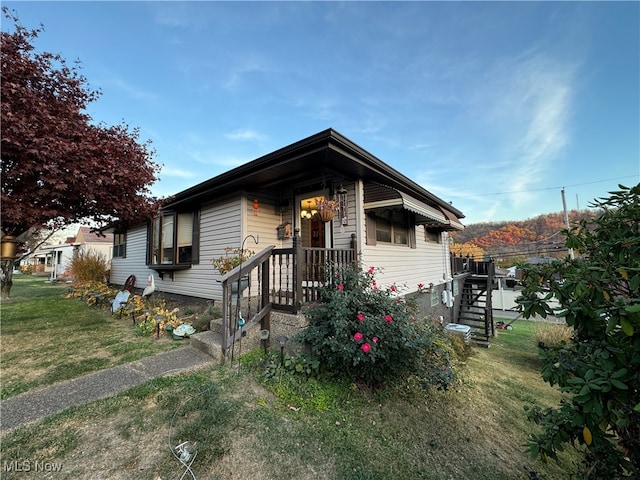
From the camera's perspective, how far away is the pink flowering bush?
294 centimetres

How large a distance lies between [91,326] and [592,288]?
297 inches

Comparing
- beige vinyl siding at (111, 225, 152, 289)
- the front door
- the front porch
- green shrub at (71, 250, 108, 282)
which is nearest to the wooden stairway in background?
the front door

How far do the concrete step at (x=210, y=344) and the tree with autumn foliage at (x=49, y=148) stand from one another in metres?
2.87

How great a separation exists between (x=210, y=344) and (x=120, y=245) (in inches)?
455

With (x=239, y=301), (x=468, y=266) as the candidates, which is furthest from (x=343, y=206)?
(x=468, y=266)

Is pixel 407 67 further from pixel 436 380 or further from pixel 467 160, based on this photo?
pixel 436 380

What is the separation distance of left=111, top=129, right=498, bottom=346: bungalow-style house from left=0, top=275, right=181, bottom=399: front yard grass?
1702 mm

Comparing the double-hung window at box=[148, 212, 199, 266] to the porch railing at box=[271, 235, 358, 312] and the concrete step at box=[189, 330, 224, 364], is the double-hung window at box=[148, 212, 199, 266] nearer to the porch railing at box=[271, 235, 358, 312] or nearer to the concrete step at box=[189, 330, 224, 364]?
the concrete step at box=[189, 330, 224, 364]

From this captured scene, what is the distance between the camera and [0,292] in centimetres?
906

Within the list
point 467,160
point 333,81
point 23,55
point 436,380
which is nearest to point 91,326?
point 23,55

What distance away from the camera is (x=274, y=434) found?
2256 millimetres

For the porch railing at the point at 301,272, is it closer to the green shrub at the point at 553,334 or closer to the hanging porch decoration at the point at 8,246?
the hanging porch decoration at the point at 8,246

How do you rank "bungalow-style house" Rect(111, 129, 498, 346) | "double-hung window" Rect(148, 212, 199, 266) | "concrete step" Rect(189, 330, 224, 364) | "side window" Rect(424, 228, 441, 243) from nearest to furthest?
1. "concrete step" Rect(189, 330, 224, 364)
2. "bungalow-style house" Rect(111, 129, 498, 346)
3. "double-hung window" Rect(148, 212, 199, 266)
4. "side window" Rect(424, 228, 441, 243)

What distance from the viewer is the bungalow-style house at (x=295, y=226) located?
165 inches
